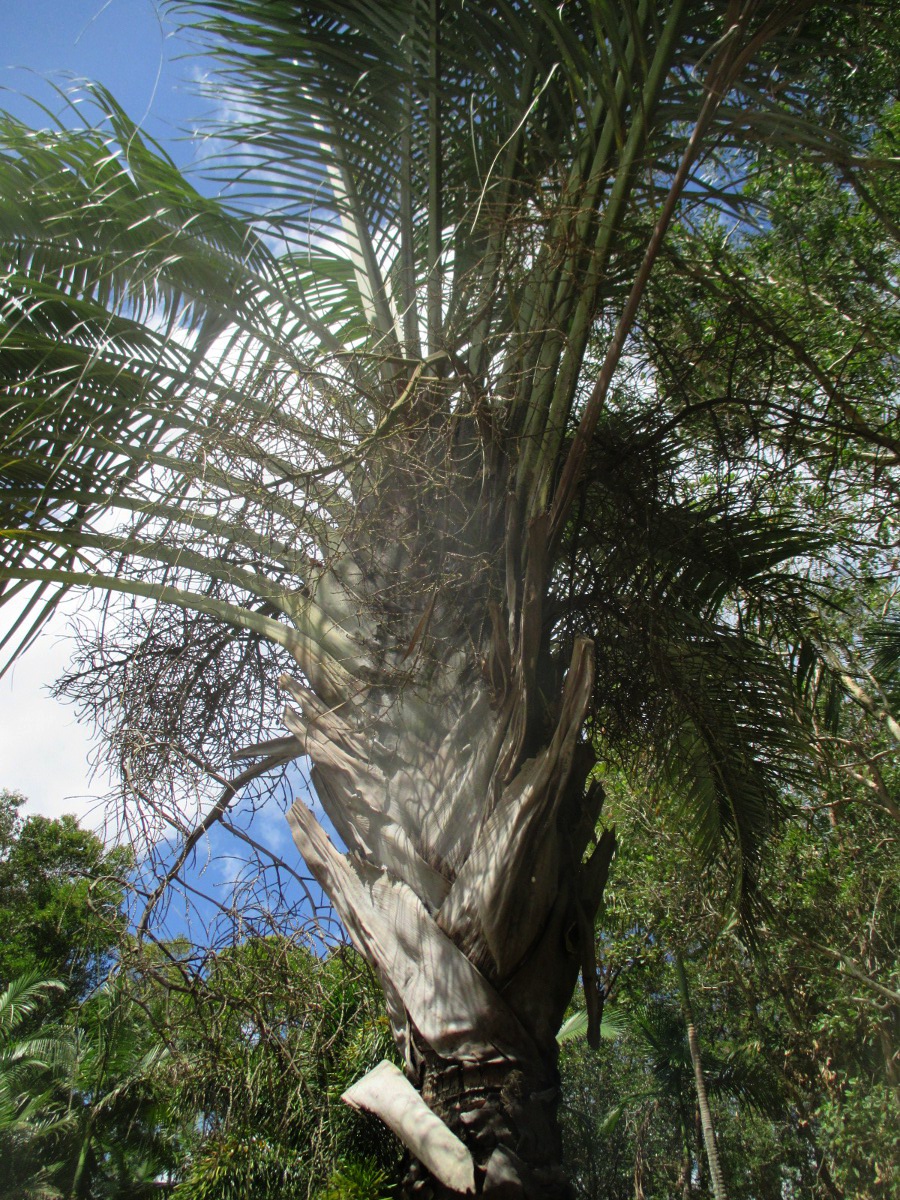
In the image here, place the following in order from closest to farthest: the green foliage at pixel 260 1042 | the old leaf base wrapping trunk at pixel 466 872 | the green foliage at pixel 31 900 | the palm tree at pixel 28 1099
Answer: the old leaf base wrapping trunk at pixel 466 872 → the green foliage at pixel 260 1042 → the green foliage at pixel 31 900 → the palm tree at pixel 28 1099

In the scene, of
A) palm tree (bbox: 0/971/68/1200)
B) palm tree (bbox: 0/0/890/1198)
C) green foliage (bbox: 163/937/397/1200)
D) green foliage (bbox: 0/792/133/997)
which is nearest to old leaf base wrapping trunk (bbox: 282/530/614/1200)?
palm tree (bbox: 0/0/890/1198)

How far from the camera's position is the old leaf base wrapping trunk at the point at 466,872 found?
6.15 feet

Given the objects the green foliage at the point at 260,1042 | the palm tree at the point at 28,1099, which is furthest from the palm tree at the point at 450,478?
the palm tree at the point at 28,1099

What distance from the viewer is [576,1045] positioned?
11992mm

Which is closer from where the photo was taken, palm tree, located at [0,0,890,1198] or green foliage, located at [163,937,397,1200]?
palm tree, located at [0,0,890,1198]

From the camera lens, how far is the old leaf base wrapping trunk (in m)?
1.87

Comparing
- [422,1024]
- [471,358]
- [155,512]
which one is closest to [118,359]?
[155,512]

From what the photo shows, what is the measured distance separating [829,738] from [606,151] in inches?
94.3

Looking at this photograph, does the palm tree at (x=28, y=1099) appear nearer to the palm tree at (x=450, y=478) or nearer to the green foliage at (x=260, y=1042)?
the green foliage at (x=260, y=1042)

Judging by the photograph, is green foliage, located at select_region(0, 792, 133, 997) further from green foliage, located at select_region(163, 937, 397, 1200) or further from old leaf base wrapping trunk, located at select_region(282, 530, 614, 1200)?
old leaf base wrapping trunk, located at select_region(282, 530, 614, 1200)

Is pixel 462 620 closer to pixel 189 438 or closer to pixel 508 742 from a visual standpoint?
pixel 508 742

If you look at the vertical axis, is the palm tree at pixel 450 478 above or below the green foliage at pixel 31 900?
below

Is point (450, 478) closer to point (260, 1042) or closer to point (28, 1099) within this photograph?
point (260, 1042)

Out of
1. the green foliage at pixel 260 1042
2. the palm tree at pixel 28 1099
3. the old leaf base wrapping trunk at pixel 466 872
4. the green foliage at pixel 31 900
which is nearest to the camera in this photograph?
the old leaf base wrapping trunk at pixel 466 872
